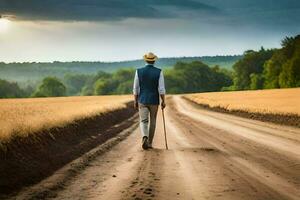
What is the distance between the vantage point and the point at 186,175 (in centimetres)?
995

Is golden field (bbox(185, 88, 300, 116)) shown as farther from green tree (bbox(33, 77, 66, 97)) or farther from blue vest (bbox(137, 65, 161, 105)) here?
green tree (bbox(33, 77, 66, 97))

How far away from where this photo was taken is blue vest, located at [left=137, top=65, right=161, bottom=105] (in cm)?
1575

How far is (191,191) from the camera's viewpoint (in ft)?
27.2

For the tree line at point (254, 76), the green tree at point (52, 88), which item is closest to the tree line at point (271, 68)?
the tree line at point (254, 76)

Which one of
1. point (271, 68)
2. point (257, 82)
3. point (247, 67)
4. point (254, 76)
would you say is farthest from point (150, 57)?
point (247, 67)

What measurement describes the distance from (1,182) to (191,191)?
10.8ft

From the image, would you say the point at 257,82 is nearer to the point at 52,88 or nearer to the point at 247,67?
the point at 247,67

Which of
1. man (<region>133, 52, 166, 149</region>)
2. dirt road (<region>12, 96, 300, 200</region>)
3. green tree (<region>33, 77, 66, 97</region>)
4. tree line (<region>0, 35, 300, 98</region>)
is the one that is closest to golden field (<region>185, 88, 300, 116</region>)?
man (<region>133, 52, 166, 149</region>)

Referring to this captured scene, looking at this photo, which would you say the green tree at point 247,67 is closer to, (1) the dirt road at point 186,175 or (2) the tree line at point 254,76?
(2) the tree line at point 254,76

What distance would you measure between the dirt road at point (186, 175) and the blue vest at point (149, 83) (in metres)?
1.34

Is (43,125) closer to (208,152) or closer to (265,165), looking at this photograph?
(208,152)

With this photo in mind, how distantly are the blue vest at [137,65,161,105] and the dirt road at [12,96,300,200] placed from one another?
1.34 meters

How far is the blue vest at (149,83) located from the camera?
51.7 feet

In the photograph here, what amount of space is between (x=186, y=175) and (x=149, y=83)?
6.16 m
